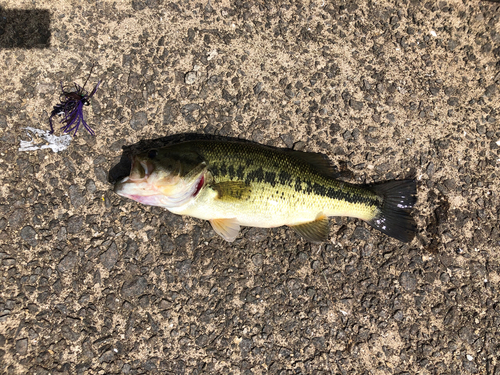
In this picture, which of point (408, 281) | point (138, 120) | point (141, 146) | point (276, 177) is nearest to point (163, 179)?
point (141, 146)

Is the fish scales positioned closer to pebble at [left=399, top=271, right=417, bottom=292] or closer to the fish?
the fish

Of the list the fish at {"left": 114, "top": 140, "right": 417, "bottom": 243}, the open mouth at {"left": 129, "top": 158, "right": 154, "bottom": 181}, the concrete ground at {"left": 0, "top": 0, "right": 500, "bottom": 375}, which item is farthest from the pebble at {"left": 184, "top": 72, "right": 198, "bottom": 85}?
the open mouth at {"left": 129, "top": 158, "right": 154, "bottom": 181}

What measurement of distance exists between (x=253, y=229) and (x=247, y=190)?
0.61 metres

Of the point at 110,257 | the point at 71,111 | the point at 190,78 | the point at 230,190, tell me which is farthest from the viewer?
the point at 190,78

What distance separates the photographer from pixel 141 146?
3547 millimetres

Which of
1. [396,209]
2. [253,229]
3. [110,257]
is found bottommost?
[110,257]

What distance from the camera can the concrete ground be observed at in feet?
10.9

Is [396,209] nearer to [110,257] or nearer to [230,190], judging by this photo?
[230,190]

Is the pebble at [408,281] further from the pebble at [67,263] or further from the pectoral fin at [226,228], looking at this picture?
the pebble at [67,263]

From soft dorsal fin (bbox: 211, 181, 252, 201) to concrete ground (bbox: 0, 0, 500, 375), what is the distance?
60 cm

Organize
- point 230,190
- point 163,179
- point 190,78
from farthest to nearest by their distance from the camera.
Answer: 1. point 190,78
2. point 230,190
3. point 163,179

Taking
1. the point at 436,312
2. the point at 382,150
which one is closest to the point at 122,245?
the point at 382,150

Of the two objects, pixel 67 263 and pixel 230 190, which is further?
pixel 67 263

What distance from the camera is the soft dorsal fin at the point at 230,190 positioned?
122 inches
